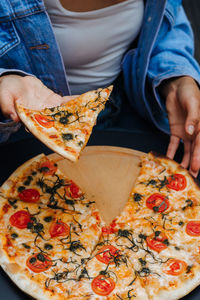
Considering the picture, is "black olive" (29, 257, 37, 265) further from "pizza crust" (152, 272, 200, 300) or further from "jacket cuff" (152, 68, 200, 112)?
"jacket cuff" (152, 68, 200, 112)

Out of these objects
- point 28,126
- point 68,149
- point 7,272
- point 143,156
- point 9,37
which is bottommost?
point 143,156

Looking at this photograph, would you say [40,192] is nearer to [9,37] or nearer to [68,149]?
[68,149]

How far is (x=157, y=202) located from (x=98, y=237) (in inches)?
18.7

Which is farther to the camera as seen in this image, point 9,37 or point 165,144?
point 165,144

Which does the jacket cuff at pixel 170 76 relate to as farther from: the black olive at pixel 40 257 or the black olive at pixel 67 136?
the black olive at pixel 40 257

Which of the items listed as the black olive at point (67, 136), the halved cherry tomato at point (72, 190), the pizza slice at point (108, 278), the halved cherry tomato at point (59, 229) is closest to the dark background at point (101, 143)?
the halved cherry tomato at point (72, 190)

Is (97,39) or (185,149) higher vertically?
(97,39)

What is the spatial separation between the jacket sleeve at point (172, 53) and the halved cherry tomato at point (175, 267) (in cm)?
120

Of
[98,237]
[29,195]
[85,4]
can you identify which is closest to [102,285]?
[98,237]

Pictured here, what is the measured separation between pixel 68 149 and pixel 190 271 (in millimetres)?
947

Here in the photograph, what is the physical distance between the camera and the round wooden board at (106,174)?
2.25 meters

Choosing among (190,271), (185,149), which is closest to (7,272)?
(190,271)

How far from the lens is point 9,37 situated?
221 centimetres

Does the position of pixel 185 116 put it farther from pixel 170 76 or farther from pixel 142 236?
pixel 142 236
